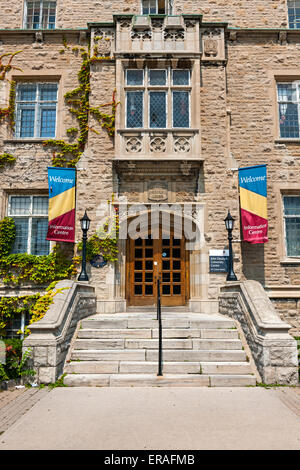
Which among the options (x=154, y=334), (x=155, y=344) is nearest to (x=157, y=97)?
(x=154, y=334)

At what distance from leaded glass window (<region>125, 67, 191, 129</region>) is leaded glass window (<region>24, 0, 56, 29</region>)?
474 centimetres

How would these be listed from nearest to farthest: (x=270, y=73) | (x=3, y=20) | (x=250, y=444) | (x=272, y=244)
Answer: (x=250, y=444), (x=272, y=244), (x=270, y=73), (x=3, y=20)

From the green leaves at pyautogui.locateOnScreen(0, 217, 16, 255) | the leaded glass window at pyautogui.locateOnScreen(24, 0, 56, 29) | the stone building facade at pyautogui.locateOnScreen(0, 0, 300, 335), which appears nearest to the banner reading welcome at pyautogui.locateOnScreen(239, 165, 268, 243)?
the stone building facade at pyautogui.locateOnScreen(0, 0, 300, 335)

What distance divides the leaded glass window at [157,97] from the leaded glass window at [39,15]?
474 centimetres

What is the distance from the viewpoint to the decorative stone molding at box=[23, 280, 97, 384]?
6.30 meters

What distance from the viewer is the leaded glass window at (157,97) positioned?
1127cm

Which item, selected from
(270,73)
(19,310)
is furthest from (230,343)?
(270,73)

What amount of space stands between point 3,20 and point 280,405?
15.8 m

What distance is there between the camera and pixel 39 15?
1353 cm

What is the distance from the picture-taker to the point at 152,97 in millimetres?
11508

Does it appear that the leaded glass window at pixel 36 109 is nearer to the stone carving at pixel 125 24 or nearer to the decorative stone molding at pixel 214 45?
the stone carving at pixel 125 24

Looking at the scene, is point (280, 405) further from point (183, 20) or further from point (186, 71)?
point (183, 20)

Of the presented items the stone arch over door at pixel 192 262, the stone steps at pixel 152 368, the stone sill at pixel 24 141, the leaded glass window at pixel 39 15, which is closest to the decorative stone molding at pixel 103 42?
the leaded glass window at pixel 39 15

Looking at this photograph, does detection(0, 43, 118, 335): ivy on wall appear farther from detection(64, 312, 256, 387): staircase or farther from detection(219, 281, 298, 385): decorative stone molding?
detection(219, 281, 298, 385): decorative stone molding
